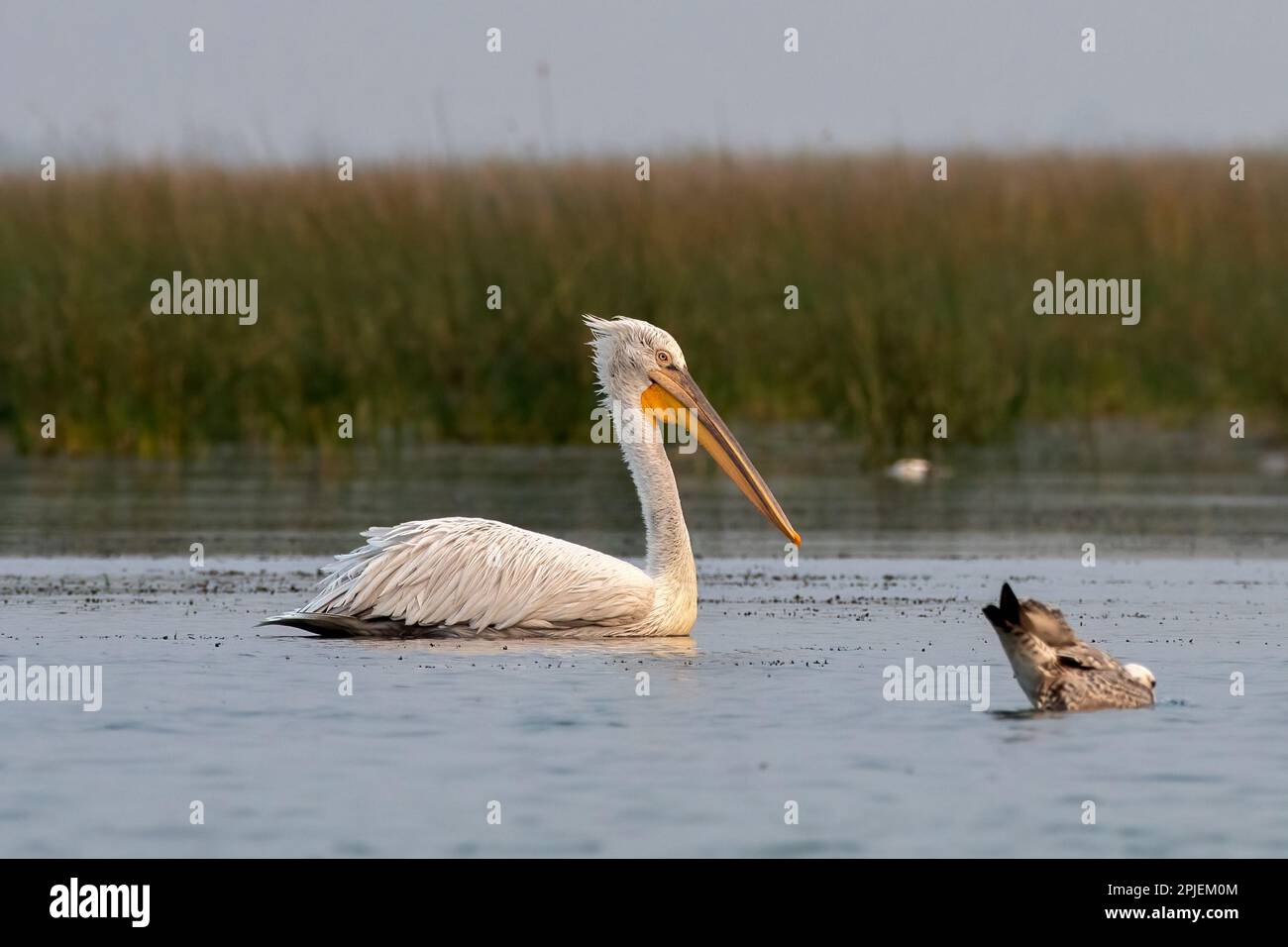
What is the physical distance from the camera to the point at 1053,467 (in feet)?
54.4

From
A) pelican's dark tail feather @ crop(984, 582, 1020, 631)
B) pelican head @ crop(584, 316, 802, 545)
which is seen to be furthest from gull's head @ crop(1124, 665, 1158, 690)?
pelican head @ crop(584, 316, 802, 545)

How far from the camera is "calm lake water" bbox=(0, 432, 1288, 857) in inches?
249

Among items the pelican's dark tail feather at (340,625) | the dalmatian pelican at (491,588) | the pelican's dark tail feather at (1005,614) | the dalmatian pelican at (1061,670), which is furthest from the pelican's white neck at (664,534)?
the pelican's dark tail feather at (1005,614)

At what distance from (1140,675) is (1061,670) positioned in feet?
0.85

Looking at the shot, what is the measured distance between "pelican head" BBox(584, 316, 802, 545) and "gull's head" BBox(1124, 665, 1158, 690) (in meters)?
2.40

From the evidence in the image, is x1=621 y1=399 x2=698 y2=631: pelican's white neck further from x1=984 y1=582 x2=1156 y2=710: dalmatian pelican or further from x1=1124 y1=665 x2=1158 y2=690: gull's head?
x1=1124 y1=665 x2=1158 y2=690: gull's head

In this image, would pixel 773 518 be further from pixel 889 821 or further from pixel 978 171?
pixel 978 171

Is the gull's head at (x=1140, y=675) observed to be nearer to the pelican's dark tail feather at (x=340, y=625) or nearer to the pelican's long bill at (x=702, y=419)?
the pelican's long bill at (x=702, y=419)

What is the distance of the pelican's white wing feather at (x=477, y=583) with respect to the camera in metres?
9.45

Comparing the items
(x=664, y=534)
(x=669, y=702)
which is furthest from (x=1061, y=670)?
(x=664, y=534)

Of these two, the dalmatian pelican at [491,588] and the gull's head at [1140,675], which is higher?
the dalmatian pelican at [491,588]

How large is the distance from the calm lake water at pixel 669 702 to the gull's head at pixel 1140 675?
10cm

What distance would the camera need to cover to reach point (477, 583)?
948 cm
